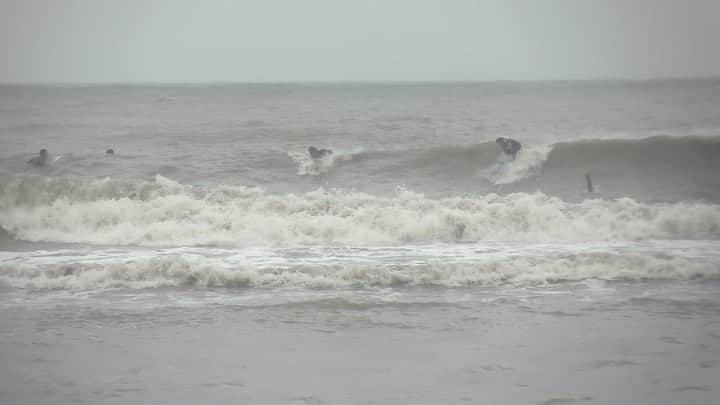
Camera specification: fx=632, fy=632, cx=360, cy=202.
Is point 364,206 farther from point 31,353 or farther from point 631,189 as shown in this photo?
point 31,353

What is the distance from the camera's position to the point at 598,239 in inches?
470

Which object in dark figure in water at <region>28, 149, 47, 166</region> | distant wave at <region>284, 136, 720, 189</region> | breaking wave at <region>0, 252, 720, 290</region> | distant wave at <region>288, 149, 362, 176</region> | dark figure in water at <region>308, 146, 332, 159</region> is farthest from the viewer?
dark figure in water at <region>28, 149, 47, 166</region>

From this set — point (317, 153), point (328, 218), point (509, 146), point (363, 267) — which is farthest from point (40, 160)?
point (509, 146)

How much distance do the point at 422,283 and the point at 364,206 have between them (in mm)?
5305

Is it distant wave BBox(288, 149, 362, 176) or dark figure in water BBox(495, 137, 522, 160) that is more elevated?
dark figure in water BBox(495, 137, 522, 160)

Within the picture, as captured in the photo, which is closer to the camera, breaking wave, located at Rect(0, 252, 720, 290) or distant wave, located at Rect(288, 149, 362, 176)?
breaking wave, located at Rect(0, 252, 720, 290)

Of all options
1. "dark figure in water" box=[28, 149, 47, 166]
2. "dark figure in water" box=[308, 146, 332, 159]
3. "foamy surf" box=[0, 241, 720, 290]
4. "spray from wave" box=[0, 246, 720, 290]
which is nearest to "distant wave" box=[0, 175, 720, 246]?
"foamy surf" box=[0, 241, 720, 290]

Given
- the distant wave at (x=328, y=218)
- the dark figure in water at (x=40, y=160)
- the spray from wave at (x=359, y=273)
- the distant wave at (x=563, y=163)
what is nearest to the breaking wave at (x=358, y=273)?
the spray from wave at (x=359, y=273)

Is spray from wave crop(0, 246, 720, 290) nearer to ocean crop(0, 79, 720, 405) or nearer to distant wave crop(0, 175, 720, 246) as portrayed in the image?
ocean crop(0, 79, 720, 405)

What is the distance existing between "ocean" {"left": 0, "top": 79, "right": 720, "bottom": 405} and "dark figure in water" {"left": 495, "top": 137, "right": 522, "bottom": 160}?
0.63 meters

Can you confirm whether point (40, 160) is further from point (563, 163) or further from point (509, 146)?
point (563, 163)

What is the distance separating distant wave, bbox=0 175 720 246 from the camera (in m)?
12.5

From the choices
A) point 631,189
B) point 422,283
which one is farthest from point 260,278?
point 631,189

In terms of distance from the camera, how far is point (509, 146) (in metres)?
18.9
